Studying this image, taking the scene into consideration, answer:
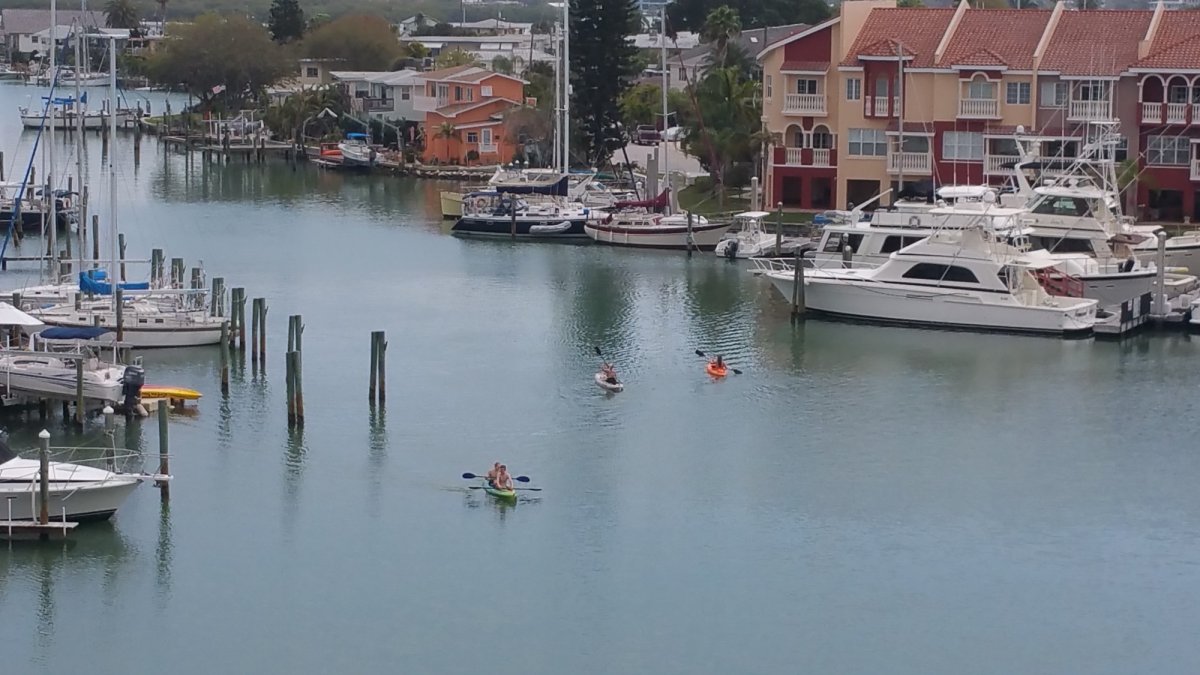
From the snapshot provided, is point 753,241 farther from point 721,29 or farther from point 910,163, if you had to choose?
point 721,29

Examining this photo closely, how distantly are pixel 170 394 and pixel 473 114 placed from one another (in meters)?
66.6

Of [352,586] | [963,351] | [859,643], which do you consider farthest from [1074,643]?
[963,351]

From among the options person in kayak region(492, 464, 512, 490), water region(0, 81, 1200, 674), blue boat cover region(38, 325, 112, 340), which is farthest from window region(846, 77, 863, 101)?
person in kayak region(492, 464, 512, 490)

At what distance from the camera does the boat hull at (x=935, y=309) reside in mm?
61969

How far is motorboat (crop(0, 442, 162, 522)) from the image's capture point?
39406 mm

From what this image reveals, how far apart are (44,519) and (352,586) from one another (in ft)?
19.6

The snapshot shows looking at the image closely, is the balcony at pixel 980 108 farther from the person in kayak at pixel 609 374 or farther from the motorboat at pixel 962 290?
the person in kayak at pixel 609 374

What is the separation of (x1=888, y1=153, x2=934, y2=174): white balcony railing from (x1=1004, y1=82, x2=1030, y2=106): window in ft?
12.1

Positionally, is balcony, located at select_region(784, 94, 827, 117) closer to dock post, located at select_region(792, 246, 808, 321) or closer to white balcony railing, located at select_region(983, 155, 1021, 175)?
→ white balcony railing, located at select_region(983, 155, 1021, 175)

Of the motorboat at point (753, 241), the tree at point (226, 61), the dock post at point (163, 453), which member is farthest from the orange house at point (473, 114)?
the dock post at point (163, 453)

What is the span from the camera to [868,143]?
83188 millimetres

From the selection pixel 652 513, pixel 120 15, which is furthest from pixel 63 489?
pixel 120 15

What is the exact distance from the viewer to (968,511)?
43969 millimetres

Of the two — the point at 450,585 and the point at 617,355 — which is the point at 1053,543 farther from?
the point at 617,355
